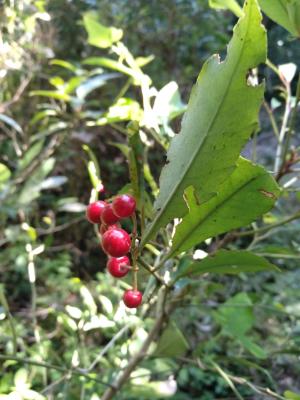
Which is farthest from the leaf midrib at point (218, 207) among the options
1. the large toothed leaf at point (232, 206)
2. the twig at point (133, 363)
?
the twig at point (133, 363)

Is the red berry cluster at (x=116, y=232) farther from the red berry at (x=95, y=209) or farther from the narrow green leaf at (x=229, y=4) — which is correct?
the narrow green leaf at (x=229, y=4)

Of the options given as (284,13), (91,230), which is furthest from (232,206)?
(91,230)

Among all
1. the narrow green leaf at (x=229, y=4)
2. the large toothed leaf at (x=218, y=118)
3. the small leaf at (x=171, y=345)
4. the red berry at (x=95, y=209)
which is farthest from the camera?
the small leaf at (x=171, y=345)

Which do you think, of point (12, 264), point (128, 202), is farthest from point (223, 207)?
point (12, 264)

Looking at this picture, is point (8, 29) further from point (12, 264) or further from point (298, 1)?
point (12, 264)

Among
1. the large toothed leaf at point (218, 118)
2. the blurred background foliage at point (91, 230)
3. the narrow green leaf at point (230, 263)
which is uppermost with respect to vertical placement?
the large toothed leaf at point (218, 118)

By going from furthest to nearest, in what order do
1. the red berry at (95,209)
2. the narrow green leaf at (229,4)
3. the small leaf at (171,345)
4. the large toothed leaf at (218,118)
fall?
the small leaf at (171,345), the narrow green leaf at (229,4), the red berry at (95,209), the large toothed leaf at (218,118)

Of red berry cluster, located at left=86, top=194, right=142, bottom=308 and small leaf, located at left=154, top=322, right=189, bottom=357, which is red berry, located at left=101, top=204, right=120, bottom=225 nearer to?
red berry cluster, located at left=86, top=194, right=142, bottom=308

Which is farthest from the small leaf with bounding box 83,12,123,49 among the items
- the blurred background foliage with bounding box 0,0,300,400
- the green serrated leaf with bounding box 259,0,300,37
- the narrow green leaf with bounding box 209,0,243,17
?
the green serrated leaf with bounding box 259,0,300,37
